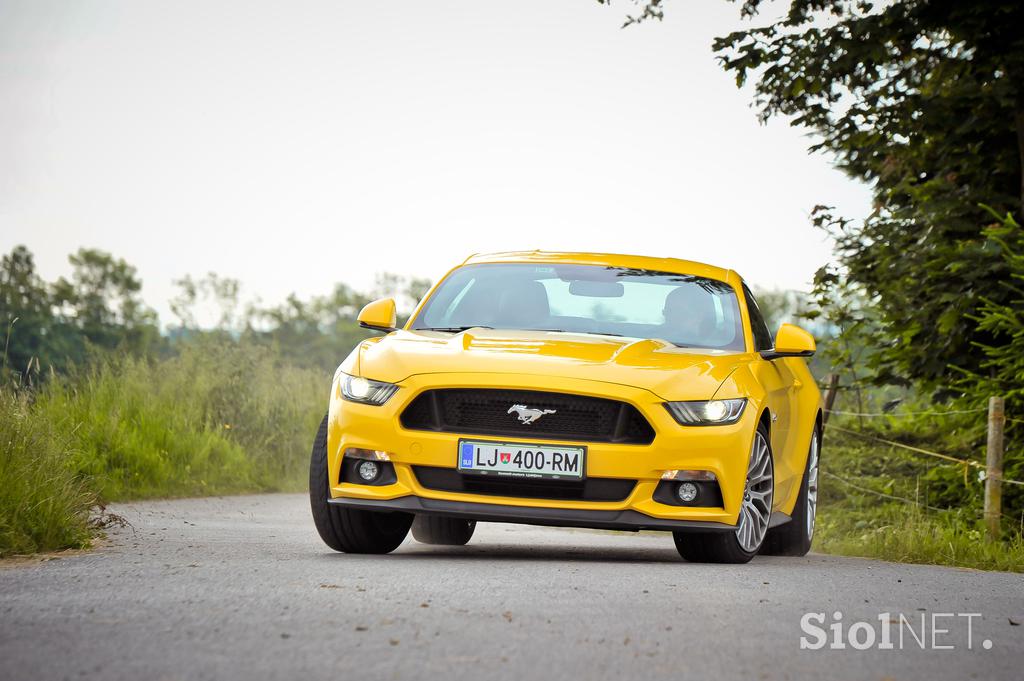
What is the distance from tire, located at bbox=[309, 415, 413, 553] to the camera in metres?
7.89

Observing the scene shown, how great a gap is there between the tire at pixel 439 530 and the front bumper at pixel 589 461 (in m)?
1.85

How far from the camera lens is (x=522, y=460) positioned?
24.5 ft

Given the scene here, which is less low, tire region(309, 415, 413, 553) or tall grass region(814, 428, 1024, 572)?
tire region(309, 415, 413, 553)

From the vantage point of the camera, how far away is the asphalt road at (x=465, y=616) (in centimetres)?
461

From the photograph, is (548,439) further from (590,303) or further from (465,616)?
(465,616)

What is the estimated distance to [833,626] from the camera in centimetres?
574

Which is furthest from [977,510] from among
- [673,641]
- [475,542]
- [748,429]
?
[673,641]

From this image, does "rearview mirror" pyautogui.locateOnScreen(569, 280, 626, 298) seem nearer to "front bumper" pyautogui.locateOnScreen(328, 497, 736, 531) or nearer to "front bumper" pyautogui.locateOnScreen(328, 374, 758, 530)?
"front bumper" pyautogui.locateOnScreen(328, 374, 758, 530)

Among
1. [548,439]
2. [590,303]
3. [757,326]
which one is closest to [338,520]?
[548,439]

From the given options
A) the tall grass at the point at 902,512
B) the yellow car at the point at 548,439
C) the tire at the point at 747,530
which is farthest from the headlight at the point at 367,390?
the tall grass at the point at 902,512

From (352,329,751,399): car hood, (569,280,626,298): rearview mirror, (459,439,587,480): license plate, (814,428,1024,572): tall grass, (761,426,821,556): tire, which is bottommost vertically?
(814,428,1024,572): tall grass

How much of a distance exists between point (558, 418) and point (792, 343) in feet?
5.96

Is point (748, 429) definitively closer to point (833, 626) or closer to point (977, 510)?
point (833, 626)

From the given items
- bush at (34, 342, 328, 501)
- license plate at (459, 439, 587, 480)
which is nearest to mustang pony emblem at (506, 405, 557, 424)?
license plate at (459, 439, 587, 480)
